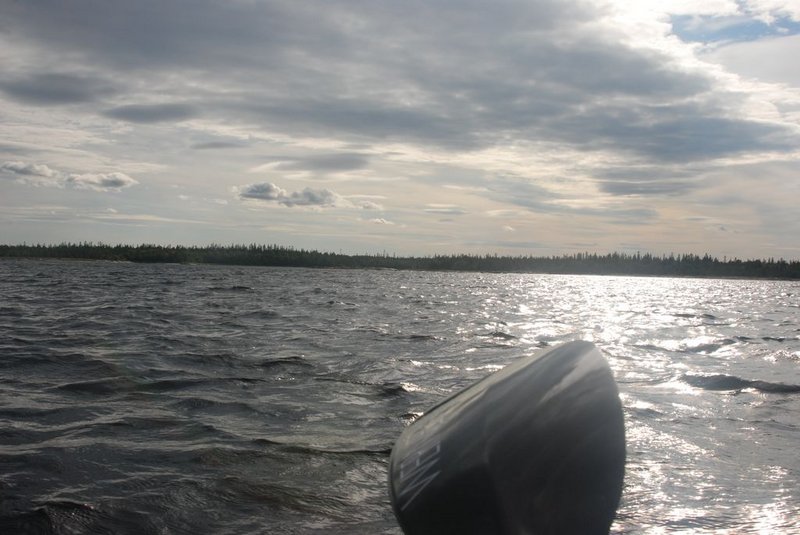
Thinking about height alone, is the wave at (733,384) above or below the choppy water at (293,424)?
above

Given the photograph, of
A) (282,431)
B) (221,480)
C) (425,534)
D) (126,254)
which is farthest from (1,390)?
(126,254)

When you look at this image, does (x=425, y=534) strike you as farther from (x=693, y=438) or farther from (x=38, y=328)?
(x=38, y=328)

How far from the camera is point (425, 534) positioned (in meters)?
3.72

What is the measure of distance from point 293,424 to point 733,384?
714 centimetres

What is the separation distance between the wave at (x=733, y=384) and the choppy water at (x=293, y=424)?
0.04 metres

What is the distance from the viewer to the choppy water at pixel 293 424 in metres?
5.20

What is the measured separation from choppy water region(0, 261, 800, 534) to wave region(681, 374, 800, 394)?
4cm

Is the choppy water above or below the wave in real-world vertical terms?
below

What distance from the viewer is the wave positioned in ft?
34.9

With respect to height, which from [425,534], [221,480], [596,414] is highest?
[596,414]

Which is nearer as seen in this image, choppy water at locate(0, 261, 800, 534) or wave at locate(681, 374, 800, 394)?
choppy water at locate(0, 261, 800, 534)

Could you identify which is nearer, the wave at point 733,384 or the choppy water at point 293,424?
the choppy water at point 293,424

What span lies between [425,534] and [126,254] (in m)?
139

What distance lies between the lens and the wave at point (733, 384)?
1064 cm
